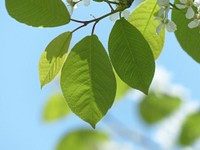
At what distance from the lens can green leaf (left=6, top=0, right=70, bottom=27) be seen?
1.13m

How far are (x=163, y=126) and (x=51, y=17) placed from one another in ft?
6.10

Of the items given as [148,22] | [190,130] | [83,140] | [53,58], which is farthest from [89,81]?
[83,140]

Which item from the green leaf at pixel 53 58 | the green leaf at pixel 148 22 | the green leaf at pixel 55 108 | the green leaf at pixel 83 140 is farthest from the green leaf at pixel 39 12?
the green leaf at pixel 83 140

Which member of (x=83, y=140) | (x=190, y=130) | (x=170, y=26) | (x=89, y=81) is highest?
(x=170, y=26)

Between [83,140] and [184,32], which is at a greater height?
[184,32]

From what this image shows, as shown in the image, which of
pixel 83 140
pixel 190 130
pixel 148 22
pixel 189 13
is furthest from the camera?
pixel 83 140

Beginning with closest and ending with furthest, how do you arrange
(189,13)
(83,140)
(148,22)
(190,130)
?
(189,13), (148,22), (190,130), (83,140)

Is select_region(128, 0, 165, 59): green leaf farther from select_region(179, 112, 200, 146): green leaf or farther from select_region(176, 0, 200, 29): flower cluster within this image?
select_region(179, 112, 200, 146): green leaf

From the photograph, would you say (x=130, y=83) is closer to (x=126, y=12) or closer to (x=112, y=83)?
(x=112, y=83)

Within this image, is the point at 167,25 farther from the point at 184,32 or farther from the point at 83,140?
the point at 83,140

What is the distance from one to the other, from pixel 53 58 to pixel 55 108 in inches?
63.8

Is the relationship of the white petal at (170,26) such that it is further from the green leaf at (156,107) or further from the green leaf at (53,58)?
the green leaf at (156,107)

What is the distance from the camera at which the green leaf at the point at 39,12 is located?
3.72 ft

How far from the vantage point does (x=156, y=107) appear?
2.79 metres
